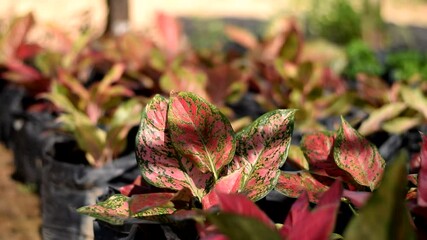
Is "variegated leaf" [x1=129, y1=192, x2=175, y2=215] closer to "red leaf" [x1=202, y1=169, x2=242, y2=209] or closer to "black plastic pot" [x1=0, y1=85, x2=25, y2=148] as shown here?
"red leaf" [x1=202, y1=169, x2=242, y2=209]

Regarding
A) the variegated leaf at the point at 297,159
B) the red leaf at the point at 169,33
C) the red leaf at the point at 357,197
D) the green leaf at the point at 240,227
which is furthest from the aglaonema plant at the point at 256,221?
the red leaf at the point at 169,33

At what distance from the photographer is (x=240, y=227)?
0.80 m

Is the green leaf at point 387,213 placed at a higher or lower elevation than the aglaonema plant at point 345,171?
higher

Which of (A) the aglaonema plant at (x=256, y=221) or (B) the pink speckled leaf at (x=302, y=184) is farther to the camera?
(B) the pink speckled leaf at (x=302, y=184)

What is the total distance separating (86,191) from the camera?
1881mm

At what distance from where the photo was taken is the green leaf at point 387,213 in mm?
781

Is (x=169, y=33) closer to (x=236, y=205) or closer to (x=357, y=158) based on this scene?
(x=357, y=158)

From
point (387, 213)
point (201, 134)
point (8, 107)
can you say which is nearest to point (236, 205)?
point (387, 213)

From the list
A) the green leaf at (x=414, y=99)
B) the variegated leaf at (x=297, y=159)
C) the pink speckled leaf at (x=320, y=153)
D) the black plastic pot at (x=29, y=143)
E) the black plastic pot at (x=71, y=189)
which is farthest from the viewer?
the black plastic pot at (x=29, y=143)

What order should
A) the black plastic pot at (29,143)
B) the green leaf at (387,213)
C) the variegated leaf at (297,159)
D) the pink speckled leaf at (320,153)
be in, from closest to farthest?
the green leaf at (387,213) → the pink speckled leaf at (320,153) → the variegated leaf at (297,159) → the black plastic pot at (29,143)

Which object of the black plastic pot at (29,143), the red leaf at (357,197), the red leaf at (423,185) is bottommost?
the black plastic pot at (29,143)

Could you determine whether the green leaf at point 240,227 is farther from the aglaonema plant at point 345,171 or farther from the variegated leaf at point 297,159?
the variegated leaf at point 297,159

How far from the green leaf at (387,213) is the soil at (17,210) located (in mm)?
1636

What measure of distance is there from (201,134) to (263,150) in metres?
0.11
